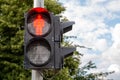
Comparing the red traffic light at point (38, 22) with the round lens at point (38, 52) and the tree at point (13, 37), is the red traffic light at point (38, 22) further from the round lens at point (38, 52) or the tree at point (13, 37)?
the tree at point (13, 37)

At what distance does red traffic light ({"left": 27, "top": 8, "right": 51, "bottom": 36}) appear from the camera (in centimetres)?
764

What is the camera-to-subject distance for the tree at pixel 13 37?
28.6 m

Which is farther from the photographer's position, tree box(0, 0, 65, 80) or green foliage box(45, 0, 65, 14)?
green foliage box(45, 0, 65, 14)

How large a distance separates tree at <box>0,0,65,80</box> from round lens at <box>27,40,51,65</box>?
66.8 ft

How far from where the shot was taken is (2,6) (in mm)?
30453

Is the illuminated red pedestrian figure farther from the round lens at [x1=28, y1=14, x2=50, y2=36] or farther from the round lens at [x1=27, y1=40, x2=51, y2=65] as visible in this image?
the round lens at [x1=27, y1=40, x2=51, y2=65]

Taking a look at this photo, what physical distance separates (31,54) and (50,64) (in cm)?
34

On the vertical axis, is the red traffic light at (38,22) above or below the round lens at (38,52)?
above

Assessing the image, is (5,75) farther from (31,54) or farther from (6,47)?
(31,54)

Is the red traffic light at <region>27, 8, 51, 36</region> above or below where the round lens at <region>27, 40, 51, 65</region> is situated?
above

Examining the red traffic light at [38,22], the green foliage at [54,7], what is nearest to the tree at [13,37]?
the green foliage at [54,7]

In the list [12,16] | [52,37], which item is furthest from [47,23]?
[12,16]

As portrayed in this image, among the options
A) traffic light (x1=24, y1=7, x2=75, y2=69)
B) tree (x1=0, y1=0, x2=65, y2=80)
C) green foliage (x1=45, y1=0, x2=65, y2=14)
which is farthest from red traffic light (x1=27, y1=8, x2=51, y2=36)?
green foliage (x1=45, y1=0, x2=65, y2=14)

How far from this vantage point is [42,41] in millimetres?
7617
